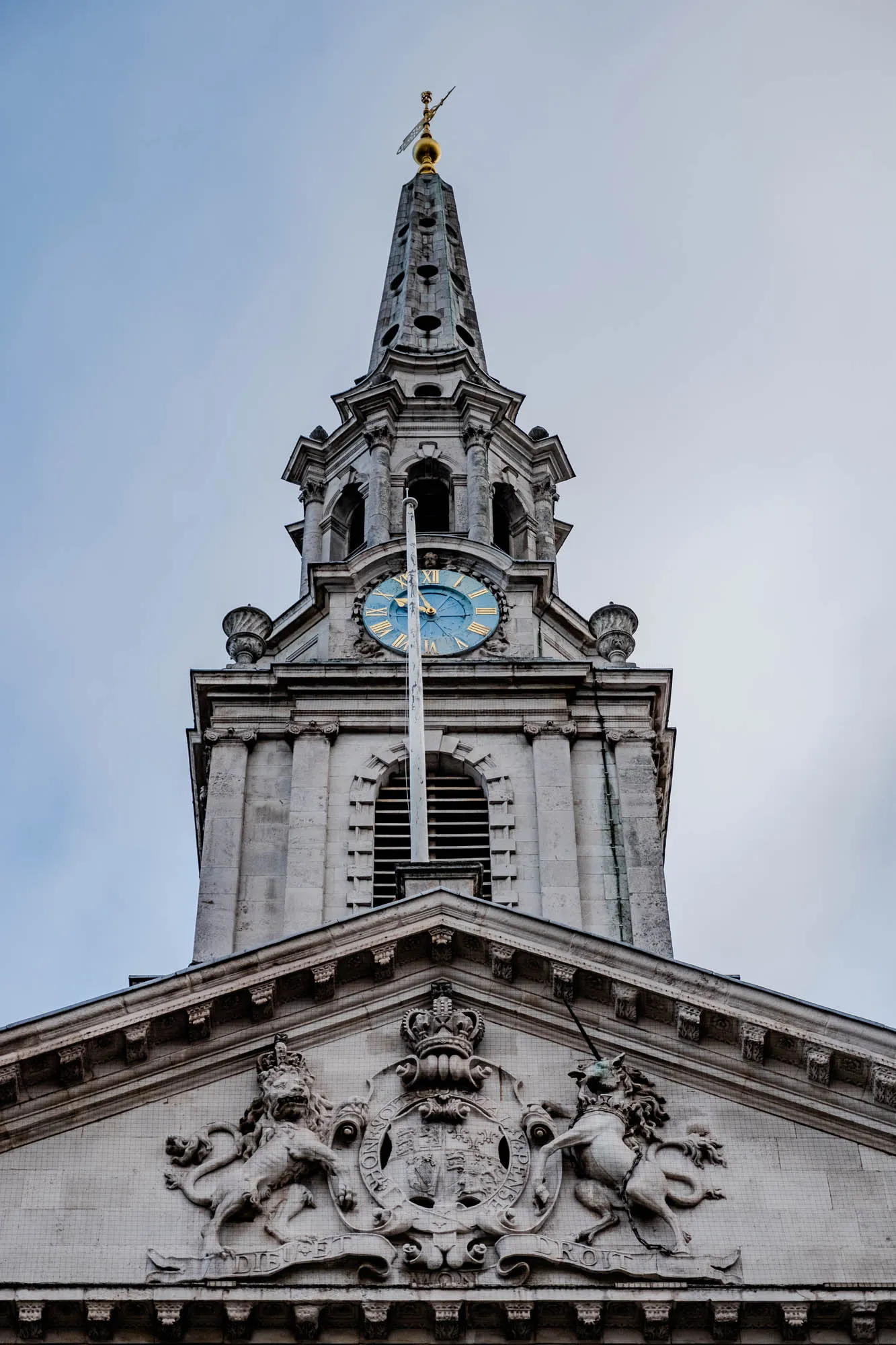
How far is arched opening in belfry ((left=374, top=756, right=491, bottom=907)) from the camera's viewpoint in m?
39.4

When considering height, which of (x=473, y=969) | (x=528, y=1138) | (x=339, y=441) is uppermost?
(x=339, y=441)

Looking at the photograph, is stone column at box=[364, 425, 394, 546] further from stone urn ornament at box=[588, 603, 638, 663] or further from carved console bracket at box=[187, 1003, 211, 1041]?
carved console bracket at box=[187, 1003, 211, 1041]

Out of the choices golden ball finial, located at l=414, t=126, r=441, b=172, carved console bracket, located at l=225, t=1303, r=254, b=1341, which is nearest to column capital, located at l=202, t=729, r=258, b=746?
carved console bracket, located at l=225, t=1303, r=254, b=1341

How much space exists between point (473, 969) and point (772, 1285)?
5065 mm

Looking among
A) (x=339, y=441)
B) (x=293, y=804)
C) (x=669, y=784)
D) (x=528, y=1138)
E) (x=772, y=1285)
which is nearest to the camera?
(x=772, y=1285)

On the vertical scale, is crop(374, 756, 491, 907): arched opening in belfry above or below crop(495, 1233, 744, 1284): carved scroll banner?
above

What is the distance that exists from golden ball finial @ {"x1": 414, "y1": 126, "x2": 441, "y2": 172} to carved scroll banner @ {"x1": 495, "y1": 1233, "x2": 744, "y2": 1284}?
39.1 metres

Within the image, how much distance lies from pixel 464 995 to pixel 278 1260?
3.98 m

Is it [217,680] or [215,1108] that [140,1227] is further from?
[217,680]

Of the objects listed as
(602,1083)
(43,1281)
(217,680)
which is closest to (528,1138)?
(602,1083)

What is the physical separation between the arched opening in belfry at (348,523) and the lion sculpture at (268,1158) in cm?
2280

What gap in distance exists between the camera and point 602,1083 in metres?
26.5

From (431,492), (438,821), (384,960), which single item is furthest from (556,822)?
(384,960)

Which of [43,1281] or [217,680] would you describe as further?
[217,680]
